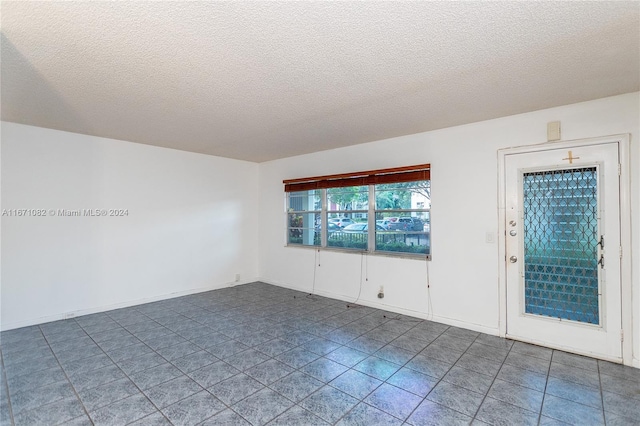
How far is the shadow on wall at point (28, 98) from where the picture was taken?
7.34ft

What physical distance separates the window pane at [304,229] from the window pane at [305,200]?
117 mm

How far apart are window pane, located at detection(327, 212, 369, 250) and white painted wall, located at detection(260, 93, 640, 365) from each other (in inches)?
7.9

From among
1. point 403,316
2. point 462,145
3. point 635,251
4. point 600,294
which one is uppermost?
point 462,145

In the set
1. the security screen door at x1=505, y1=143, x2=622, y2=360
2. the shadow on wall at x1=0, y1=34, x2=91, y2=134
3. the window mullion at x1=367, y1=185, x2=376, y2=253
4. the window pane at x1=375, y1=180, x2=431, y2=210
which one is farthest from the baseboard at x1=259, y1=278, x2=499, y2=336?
the shadow on wall at x1=0, y1=34, x2=91, y2=134

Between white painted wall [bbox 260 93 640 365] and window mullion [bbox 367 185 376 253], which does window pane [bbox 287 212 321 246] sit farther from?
window mullion [bbox 367 185 376 253]

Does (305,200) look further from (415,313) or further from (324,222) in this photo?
(415,313)

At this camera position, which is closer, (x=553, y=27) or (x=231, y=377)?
(x=553, y=27)

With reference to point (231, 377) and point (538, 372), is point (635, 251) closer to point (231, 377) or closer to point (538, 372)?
point (538, 372)

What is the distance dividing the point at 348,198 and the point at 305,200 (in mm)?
1044

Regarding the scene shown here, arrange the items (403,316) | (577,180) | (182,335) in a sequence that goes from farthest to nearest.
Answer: (403,316) → (182,335) → (577,180)

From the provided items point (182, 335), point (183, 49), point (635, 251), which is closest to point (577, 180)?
point (635, 251)

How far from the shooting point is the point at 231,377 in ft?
8.47

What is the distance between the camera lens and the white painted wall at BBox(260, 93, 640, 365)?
9.57 feet

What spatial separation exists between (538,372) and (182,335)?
11.9 feet
